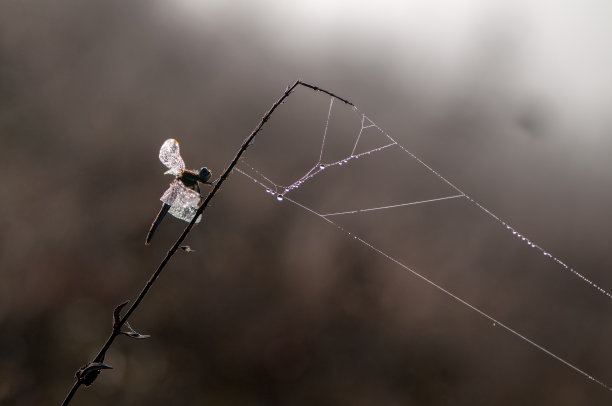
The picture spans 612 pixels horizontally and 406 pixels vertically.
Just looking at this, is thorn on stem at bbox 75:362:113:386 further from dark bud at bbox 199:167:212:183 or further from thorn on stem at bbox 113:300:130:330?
dark bud at bbox 199:167:212:183

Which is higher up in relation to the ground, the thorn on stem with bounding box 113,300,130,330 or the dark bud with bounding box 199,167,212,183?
the dark bud with bounding box 199,167,212,183

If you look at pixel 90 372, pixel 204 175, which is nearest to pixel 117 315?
pixel 90 372

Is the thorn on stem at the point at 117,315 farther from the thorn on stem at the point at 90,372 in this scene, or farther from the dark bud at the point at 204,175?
the dark bud at the point at 204,175

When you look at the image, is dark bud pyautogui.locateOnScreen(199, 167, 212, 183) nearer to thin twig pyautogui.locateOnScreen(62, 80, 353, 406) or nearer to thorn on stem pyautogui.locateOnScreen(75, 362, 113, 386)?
thin twig pyautogui.locateOnScreen(62, 80, 353, 406)

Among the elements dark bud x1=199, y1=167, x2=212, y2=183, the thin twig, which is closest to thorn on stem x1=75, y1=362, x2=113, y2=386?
the thin twig

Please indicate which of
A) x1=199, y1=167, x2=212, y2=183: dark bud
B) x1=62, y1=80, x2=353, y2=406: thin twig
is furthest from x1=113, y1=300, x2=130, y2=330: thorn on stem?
x1=199, y1=167, x2=212, y2=183: dark bud

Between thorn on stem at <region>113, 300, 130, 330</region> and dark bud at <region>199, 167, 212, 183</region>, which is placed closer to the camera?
thorn on stem at <region>113, 300, 130, 330</region>

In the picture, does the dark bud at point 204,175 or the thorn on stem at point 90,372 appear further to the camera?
the dark bud at point 204,175

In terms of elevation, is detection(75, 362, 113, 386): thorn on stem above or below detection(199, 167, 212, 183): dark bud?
below

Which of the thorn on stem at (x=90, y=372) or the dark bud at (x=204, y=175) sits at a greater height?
the dark bud at (x=204, y=175)

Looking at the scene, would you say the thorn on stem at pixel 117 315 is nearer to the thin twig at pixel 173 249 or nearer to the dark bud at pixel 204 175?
the thin twig at pixel 173 249

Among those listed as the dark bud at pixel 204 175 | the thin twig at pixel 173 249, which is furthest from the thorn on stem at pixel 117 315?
the dark bud at pixel 204 175

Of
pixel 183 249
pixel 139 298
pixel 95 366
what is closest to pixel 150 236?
pixel 183 249
